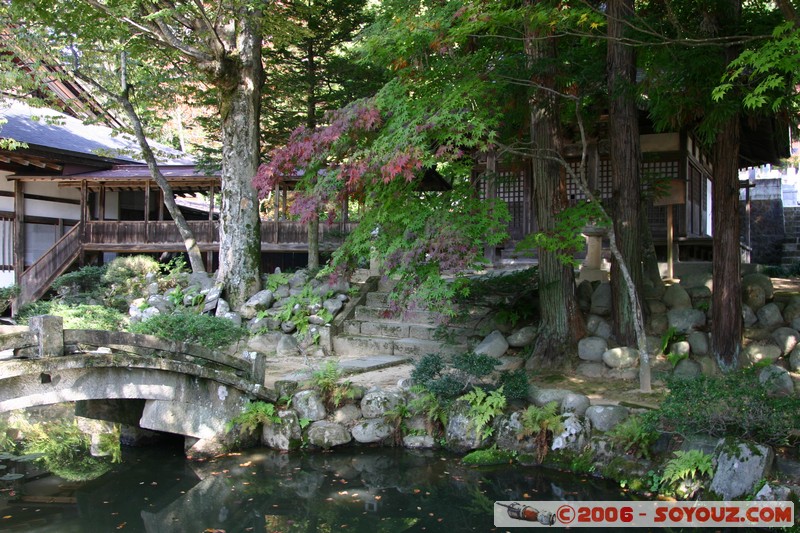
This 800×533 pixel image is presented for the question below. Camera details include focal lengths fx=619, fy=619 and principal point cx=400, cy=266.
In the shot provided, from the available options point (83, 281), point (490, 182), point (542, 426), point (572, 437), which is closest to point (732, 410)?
point (572, 437)

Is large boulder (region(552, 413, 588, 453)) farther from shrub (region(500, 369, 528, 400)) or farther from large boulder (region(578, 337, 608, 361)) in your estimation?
large boulder (region(578, 337, 608, 361))

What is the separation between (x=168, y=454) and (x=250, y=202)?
656cm

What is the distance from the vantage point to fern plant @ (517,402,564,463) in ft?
25.2

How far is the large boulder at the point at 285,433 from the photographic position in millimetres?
8547

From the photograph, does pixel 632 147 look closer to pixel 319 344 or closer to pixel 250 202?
pixel 319 344

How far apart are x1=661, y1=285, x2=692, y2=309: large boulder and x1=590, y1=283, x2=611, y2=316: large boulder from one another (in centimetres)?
89

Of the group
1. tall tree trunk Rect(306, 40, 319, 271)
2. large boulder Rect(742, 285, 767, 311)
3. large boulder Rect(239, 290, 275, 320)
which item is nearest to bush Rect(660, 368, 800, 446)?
large boulder Rect(742, 285, 767, 311)

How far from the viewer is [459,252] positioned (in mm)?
7957

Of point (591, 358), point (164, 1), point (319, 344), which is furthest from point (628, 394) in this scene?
point (164, 1)

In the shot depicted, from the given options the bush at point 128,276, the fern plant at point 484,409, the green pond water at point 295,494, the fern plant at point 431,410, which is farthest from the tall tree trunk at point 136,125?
the fern plant at point 484,409

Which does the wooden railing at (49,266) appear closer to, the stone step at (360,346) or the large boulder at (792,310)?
the stone step at (360,346)

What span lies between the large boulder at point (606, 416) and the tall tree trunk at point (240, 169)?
8.52 metres

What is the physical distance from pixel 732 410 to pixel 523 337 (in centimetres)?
409

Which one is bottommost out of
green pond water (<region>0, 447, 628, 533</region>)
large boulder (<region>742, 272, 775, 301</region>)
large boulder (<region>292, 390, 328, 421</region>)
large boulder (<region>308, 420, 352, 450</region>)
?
green pond water (<region>0, 447, 628, 533</region>)
